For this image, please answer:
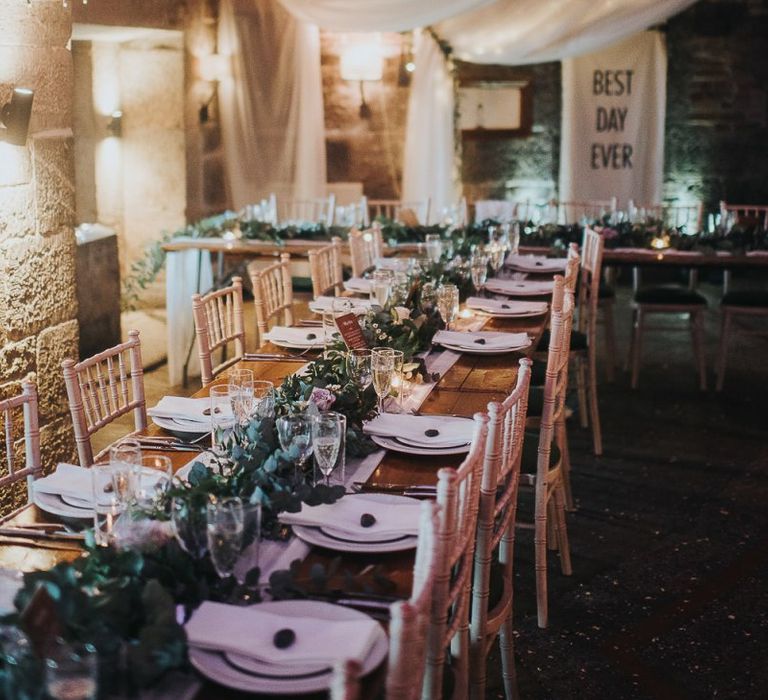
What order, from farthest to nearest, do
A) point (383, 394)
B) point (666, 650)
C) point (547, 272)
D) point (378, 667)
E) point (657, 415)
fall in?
1. point (657, 415)
2. point (547, 272)
3. point (666, 650)
4. point (383, 394)
5. point (378, 667)

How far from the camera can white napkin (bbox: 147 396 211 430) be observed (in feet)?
9.25

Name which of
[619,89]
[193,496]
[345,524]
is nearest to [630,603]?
[345,524]

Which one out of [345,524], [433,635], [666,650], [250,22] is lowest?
[666,650]

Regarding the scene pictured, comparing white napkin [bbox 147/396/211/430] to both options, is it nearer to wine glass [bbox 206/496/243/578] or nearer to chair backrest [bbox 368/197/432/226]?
wine glass [bbox 206/496/243/578]

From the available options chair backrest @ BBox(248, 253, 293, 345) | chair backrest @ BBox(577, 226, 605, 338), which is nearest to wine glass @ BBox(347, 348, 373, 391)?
chair backrest @ BBox(248, 253, 293, 345)

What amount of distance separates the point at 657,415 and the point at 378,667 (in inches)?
176

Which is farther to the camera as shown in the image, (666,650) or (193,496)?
(666,650)

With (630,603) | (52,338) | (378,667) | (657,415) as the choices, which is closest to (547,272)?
(657,415)

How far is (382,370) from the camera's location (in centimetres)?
284

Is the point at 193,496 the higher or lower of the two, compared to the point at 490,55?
lower

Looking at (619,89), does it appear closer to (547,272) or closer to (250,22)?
(250,22)

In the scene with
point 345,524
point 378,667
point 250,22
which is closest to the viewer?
point 378,667

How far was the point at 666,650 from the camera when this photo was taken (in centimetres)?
331

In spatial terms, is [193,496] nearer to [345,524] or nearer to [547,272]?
[345,524]
